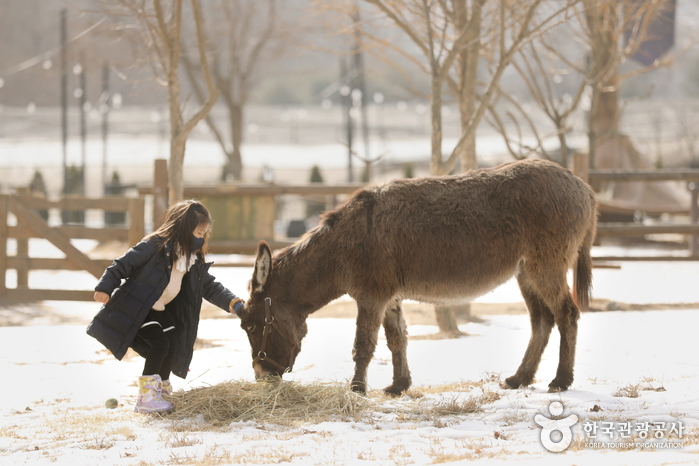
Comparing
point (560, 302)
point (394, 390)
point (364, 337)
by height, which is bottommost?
point (394, 390)

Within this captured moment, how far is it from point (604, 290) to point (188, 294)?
7841 mm

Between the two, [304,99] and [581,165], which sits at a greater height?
[304,99]

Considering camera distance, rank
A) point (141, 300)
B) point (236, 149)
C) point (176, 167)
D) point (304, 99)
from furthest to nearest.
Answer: point (304, 99)
point (236, 149)
point (176, 167)
point (141, 300)

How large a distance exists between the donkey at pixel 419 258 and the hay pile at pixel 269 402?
242mm

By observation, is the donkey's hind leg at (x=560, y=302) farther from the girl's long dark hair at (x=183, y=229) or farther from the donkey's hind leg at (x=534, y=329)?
the girl's long dark hair at (x=183, y=229)

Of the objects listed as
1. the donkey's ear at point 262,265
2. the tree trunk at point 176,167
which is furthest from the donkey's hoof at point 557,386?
the tree trunk at point 176,167

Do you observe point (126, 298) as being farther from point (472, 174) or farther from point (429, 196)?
point (472, 174)

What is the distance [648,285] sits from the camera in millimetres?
11539

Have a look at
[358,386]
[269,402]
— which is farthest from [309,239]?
[269,402]

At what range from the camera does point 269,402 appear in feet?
15.0

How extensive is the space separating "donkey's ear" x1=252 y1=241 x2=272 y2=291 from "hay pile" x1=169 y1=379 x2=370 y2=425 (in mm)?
666

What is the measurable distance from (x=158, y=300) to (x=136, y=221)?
355 centimetres

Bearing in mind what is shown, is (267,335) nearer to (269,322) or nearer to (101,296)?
(269,322)

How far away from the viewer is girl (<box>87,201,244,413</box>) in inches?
177
